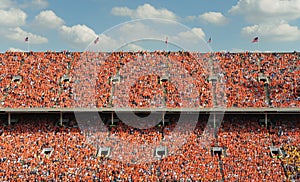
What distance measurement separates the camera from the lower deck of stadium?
20547 millimetres

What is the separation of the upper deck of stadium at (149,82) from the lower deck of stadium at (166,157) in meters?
1.14

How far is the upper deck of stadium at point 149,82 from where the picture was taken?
24672 millimetres

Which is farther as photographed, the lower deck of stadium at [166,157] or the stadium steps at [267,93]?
the stadium steps at [267,93]

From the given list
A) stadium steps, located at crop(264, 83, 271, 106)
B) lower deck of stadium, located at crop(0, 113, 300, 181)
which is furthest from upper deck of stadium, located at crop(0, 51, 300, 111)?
lower deck of stadium, located at crop(0, 113, 300, 181)

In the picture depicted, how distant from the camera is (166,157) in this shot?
2189 centimetres

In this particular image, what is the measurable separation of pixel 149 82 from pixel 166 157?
691cm

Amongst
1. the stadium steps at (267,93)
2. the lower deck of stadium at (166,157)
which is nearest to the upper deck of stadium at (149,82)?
the stadium steps at (267,93)

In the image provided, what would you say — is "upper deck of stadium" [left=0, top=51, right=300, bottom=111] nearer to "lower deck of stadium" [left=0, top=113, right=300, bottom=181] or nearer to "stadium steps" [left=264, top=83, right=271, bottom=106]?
"stadium steps" [left=264, top=83, right=271, bottom=106]

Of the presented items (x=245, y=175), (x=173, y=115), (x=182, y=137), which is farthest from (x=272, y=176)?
(x=173, y=115)

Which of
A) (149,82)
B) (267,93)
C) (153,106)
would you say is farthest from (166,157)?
(267,93)

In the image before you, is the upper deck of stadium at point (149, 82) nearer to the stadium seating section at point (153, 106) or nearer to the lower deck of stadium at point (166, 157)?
the stadium seating section at point (153, 106)

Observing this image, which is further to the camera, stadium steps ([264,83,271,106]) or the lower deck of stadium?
stadium steps ([264,83,271,106])

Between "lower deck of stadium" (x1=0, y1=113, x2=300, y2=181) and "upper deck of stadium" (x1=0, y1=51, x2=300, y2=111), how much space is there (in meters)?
1.14

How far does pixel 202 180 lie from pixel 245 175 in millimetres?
2533
